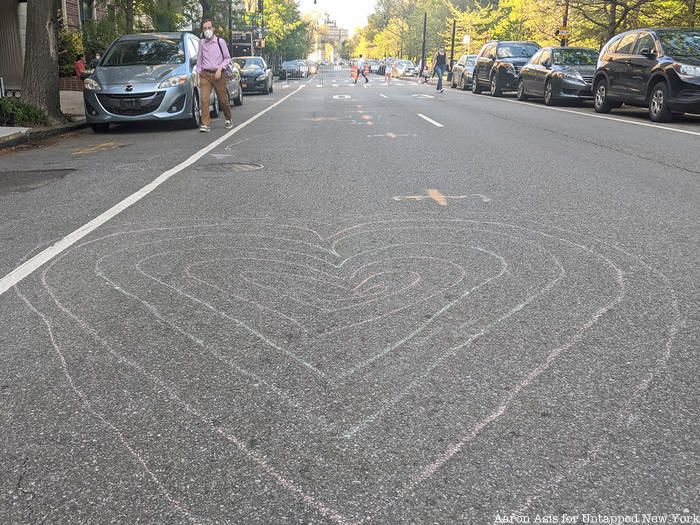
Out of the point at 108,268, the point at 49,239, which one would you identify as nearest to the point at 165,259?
the point at 108,268

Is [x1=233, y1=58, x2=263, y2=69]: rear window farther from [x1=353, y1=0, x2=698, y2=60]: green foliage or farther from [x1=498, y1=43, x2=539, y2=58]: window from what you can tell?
[x1=353, y1=0, x2=698, y2=60]: green foliage

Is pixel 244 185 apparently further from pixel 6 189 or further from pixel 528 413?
pixel 528 413

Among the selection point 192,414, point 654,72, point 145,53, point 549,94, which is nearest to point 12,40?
point 145,53

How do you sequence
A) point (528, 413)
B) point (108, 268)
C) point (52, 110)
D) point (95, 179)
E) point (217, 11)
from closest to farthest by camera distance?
point (528, 413), point (108, 268), point (95, 179), point (52, 110), point (217, 11)

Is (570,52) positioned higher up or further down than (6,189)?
higher up

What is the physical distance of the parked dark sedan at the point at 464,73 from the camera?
32000 millimetres

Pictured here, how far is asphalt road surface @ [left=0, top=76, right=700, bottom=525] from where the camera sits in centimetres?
221

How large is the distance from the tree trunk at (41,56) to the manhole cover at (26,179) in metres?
5.57

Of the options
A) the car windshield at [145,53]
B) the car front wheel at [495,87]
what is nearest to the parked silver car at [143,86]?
the car windshield at [145,53]

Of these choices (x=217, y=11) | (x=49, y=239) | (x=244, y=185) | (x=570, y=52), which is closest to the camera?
(x=49, y=239)

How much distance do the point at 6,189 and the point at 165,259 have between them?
370 centimetres

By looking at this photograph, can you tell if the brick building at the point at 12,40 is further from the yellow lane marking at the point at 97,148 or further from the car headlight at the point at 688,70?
the car headlight at the point at 688,70

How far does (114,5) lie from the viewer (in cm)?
2198

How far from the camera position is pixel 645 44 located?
1584 cm
